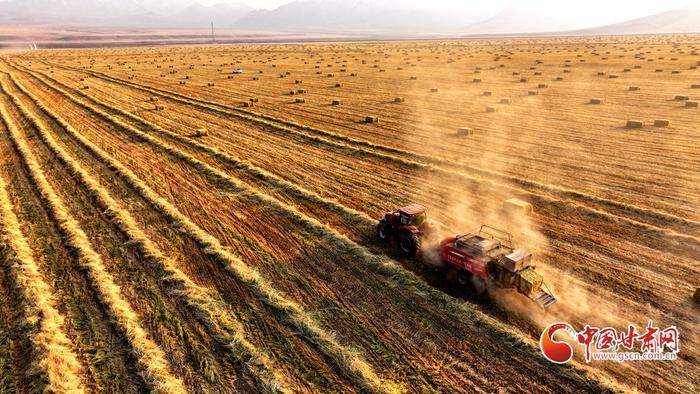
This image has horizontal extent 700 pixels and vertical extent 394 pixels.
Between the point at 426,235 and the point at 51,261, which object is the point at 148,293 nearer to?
the point at 51,261

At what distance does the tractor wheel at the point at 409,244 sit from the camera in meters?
12.6

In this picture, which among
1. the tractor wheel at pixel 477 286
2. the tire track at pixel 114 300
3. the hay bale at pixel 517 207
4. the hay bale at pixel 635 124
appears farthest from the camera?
the hay bale at pixel 635 124

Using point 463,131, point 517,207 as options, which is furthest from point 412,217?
point 463,131

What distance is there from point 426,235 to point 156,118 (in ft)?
82.9

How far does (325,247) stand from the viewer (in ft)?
44.7

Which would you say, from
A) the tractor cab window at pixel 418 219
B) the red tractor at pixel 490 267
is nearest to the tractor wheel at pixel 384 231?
the tractor cab window at pixel 418 219

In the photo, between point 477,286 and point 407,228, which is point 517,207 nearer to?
point 407,228

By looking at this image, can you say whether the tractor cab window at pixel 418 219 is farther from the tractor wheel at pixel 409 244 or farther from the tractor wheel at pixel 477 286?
the tractor wheel at pixel 477 286

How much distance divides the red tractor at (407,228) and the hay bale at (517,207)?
4.19 m

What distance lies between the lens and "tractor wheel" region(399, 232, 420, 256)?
12625 mm

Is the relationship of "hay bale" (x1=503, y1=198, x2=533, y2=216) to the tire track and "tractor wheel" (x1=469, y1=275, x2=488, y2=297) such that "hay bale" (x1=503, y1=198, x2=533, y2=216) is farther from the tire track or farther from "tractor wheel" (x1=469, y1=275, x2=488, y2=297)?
the tire track

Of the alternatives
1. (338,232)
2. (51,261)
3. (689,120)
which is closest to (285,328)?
(338,232)

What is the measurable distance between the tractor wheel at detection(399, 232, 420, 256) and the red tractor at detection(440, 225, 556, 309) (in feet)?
3.12

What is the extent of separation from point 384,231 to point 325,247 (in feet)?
6.30
